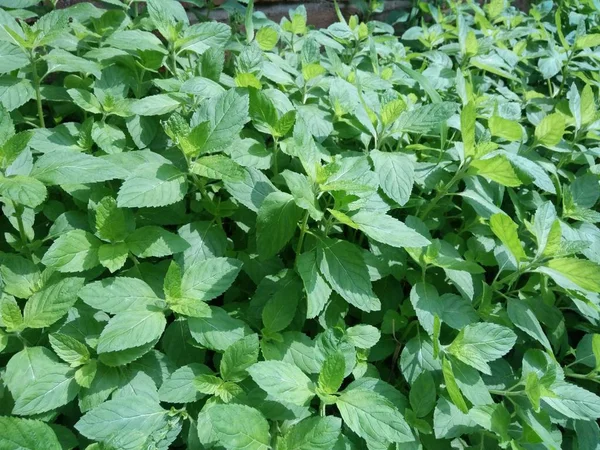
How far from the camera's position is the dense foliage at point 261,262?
1.11 metres

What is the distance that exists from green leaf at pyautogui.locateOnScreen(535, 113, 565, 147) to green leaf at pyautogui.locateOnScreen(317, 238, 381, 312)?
0.94 metres

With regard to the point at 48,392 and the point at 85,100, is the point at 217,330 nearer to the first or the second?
the point at 48,392

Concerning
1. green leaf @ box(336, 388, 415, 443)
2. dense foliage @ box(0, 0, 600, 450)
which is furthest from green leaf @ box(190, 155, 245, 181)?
green leaf @ box(336, 388, 415, 443)

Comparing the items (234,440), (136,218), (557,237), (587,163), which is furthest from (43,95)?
(587,163)

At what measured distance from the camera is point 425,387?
1258mm

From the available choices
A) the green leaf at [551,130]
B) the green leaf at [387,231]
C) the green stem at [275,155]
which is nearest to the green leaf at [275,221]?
the green leaf at [387,231]

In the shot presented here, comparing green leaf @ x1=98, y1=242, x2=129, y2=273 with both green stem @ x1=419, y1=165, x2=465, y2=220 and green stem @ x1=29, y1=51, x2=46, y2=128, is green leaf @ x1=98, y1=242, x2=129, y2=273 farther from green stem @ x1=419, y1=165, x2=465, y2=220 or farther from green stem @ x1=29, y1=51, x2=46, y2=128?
green stem @ x1=419, y1=165, x2=465, y2=220

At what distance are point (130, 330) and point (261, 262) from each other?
415mm

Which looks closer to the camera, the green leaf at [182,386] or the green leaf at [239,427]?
the green leaf at [239,427]

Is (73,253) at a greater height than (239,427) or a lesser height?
greater

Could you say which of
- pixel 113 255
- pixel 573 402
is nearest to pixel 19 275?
pixel 113 255

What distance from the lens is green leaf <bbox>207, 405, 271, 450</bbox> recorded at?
0.99 meters

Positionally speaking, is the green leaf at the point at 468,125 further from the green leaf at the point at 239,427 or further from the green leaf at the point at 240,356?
the green leaf at the point at 239,427

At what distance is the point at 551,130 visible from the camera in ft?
5.85
